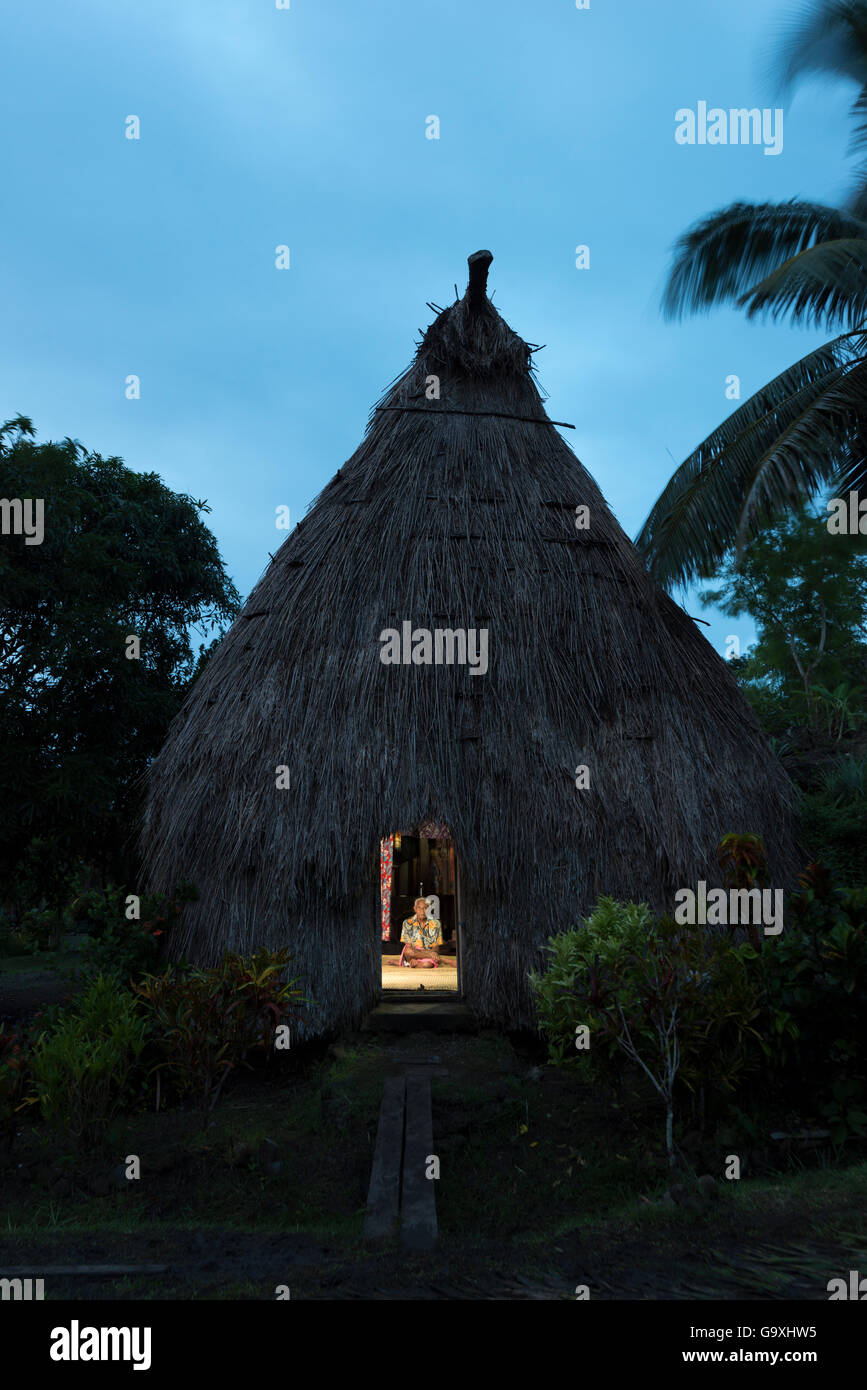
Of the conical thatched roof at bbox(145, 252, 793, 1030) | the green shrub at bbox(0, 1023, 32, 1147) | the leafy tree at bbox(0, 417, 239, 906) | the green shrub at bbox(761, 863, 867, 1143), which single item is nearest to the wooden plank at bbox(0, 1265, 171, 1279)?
the green shrub at bbox(0, 1023, 32, 1147)

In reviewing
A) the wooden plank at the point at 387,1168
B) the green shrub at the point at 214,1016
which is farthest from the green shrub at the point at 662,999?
the green shrub at the point at 214,1016

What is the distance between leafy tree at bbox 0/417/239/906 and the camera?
8.88 m

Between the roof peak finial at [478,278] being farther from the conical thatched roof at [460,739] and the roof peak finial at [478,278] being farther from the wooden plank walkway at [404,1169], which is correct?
the wooden plank walkway at [404,1169]

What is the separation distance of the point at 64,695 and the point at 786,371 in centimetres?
840

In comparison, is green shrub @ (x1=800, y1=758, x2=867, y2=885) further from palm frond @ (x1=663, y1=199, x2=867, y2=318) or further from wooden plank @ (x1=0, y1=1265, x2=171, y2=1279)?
wooden plank @ (x1=0, y1=1265, x2=171, y2=1279)

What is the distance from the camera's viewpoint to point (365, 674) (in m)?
7.97

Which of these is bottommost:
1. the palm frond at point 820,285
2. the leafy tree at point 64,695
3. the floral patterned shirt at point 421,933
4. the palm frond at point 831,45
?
the floral patterned shirt at point 421,933

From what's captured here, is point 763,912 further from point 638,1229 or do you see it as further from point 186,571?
point 186,571

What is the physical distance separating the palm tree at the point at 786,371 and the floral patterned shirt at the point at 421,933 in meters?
5.62

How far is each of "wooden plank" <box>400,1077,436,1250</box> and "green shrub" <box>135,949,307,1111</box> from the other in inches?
49.1

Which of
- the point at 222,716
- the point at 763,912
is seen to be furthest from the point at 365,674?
the point at 763,912

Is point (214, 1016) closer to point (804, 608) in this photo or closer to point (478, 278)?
point (478, 278)

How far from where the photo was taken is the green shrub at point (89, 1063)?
5.84m
